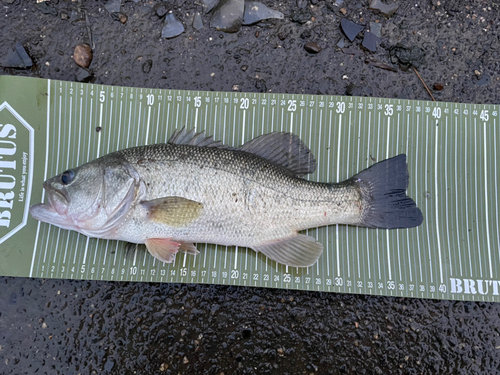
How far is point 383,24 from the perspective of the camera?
2.75 meters

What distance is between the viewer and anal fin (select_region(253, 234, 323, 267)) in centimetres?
233

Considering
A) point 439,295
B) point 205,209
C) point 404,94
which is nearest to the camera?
point 205,209

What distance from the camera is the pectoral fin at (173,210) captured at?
212 centimetres

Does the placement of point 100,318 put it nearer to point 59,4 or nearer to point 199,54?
point 199,54

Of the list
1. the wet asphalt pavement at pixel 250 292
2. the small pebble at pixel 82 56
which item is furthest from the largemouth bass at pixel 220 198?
the small pebble at pixel 82 56

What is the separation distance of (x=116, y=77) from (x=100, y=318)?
2.10m

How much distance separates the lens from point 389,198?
236cm

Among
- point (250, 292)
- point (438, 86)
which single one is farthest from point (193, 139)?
point (438, 86)

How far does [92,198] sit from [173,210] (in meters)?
0.59

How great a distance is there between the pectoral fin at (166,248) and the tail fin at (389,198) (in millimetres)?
1388

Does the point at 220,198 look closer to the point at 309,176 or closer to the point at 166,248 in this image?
the point at 166,248

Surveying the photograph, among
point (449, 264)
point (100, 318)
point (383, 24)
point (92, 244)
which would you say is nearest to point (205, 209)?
point (92, 244)

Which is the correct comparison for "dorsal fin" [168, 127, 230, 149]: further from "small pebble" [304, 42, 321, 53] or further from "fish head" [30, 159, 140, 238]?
"small pebble" [304, 42, 321, 53]

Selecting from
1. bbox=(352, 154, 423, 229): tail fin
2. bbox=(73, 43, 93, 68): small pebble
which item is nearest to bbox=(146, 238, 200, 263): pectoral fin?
bbox=(352, 154, 423, 229): tail fin
